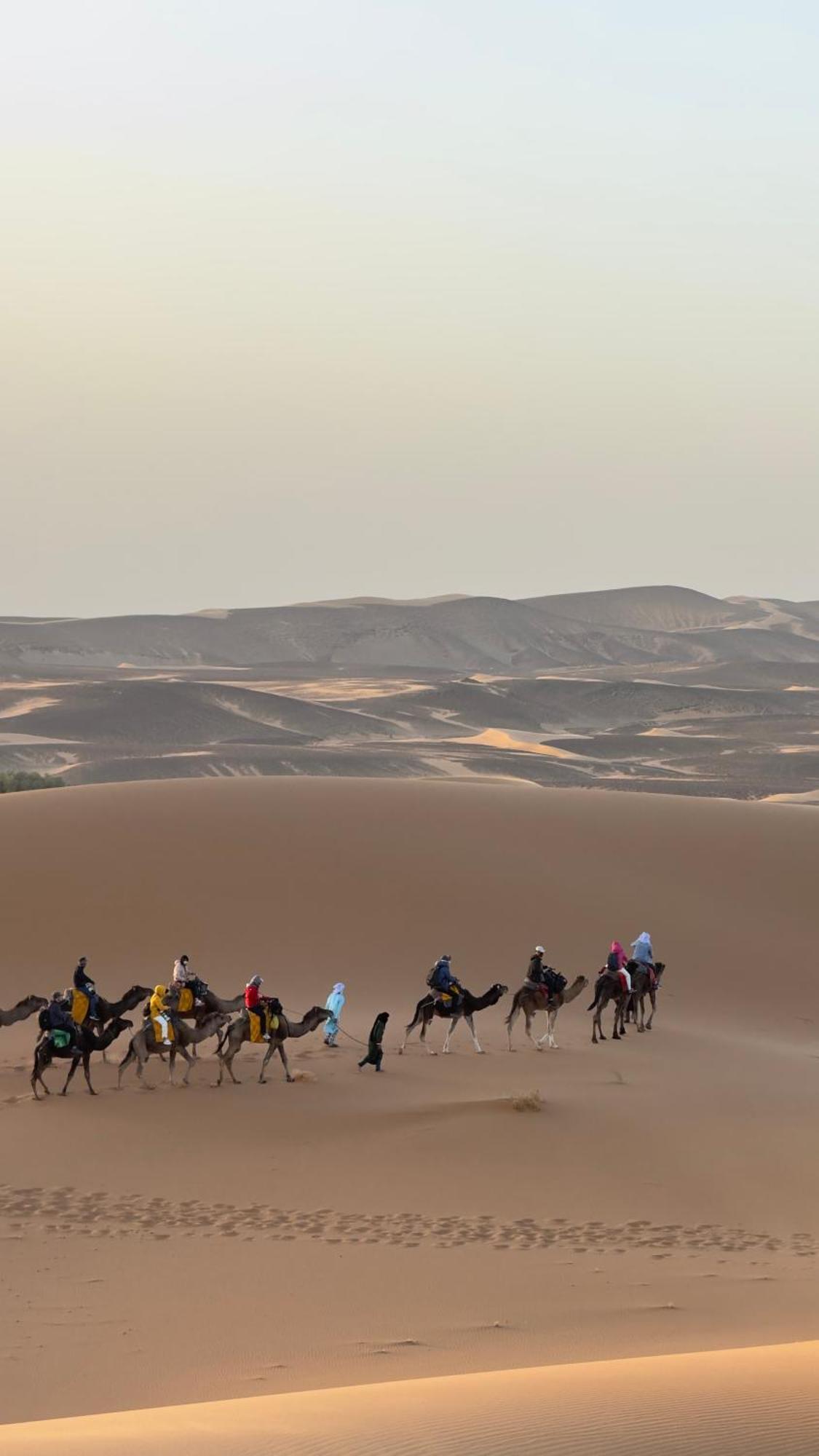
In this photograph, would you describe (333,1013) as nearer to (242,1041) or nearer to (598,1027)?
(242,1041)

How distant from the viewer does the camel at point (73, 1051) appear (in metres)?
15.0

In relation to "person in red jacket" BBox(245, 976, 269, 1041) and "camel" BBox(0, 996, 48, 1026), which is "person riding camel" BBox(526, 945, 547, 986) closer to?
"person in red jacket" BBox(245, 976, 269, 1041)

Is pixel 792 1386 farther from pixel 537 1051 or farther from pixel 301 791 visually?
pixel 301 791

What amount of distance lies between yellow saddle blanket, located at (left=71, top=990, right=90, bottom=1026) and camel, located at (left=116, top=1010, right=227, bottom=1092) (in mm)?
624

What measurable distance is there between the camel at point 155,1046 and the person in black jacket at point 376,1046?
1536mm

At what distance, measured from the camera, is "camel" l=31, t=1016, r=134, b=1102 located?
592 inches

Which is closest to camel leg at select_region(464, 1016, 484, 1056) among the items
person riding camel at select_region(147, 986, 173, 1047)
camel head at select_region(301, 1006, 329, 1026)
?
camel head at select_region(301, 1006, 329, 1026)

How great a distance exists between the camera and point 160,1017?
15.6 meters

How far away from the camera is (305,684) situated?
12688cm

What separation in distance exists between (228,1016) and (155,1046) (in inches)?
56.5

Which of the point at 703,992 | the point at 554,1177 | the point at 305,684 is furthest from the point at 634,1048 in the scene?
the point at 305,684

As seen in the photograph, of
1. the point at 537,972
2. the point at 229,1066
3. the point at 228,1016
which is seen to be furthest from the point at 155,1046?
the point at 537,972

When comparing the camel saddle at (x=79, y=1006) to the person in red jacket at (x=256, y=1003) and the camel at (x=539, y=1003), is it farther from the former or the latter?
the camel at (x=539, y=1003)

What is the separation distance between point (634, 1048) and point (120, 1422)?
38.3ft
